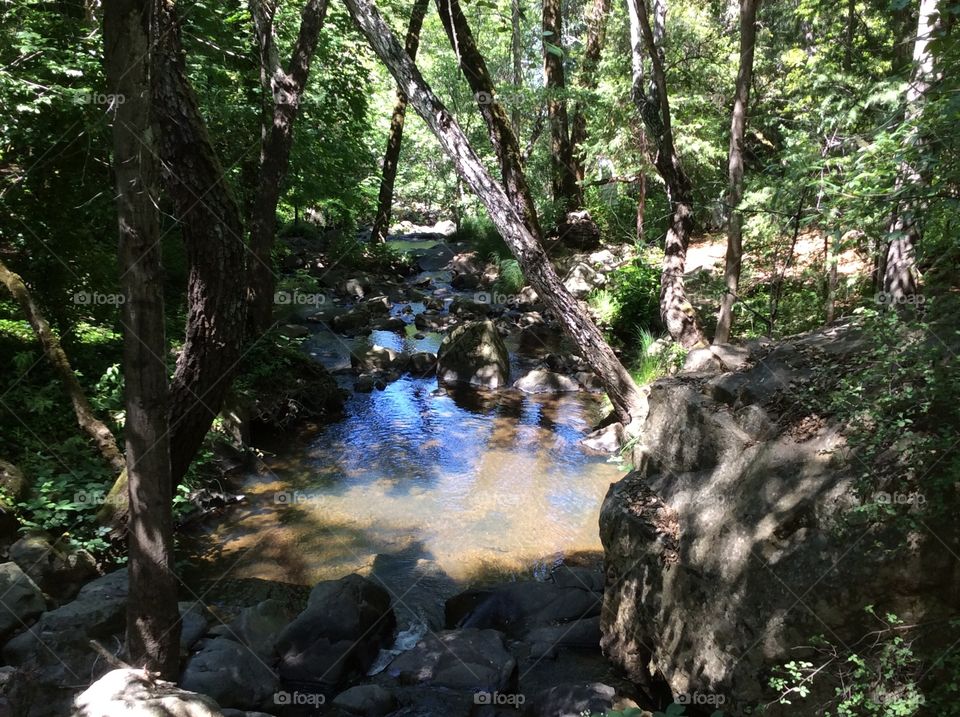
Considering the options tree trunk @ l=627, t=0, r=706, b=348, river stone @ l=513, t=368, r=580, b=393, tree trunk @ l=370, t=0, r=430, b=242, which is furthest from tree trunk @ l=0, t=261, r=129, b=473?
tree trunk @ l=370, t=0, r=430, b=242

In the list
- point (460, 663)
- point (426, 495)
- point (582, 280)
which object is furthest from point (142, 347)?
point (582, 280)

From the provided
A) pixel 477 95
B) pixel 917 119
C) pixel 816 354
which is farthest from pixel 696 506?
pixel 477 95

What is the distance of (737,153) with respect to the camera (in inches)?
305

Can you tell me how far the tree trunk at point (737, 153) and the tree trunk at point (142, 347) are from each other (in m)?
5.77

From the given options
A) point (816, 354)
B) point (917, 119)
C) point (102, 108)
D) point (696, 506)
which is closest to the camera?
point (917, 119)

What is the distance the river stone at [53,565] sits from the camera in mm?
4484

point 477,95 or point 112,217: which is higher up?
point 477,95

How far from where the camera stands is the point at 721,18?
17266 mm

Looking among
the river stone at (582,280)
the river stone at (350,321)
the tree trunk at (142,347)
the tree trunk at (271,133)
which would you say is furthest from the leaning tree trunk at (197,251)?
the river stone at (582,280)

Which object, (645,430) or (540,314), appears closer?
(645,430)

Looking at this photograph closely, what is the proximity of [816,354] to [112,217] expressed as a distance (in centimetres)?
638

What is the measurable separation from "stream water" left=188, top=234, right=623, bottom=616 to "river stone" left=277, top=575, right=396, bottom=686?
0.81 metres

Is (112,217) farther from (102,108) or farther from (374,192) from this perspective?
(374,192)

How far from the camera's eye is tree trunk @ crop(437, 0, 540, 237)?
612 centimetres
